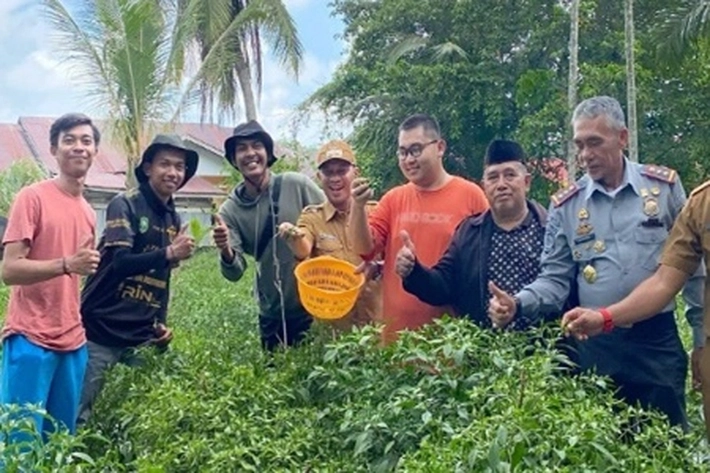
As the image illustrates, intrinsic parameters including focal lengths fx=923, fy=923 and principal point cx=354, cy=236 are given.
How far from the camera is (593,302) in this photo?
130 inches

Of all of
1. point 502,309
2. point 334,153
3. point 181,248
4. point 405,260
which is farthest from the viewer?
point 334,153

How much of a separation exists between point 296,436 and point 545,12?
1726 centimetres

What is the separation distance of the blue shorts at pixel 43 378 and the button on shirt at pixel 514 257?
1719mm

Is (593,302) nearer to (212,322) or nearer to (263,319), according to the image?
(263,319)

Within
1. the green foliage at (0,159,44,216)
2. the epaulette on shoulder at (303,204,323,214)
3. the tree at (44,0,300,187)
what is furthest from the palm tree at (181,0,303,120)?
the epaulette on shoulder at (303,204,323,214)

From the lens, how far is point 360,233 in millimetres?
3932

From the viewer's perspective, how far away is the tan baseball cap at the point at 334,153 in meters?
4.18

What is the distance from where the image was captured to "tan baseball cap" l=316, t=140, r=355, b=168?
4180 millimetres

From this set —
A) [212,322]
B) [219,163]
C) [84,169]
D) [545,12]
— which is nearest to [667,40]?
[545,12]

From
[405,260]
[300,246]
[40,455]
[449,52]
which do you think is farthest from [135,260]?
[449,52]

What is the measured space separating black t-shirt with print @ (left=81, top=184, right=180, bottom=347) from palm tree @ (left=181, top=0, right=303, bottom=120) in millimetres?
10249

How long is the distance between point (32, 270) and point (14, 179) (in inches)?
693

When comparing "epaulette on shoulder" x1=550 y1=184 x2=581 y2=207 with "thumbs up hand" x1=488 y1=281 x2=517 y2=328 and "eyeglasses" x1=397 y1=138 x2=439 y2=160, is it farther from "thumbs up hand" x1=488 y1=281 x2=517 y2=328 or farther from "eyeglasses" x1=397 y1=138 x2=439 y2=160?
"eyeglasses" x1=397 y1=138 x2=439 y2=160

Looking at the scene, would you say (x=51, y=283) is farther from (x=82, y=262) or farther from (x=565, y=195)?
(x=565, y=195)
